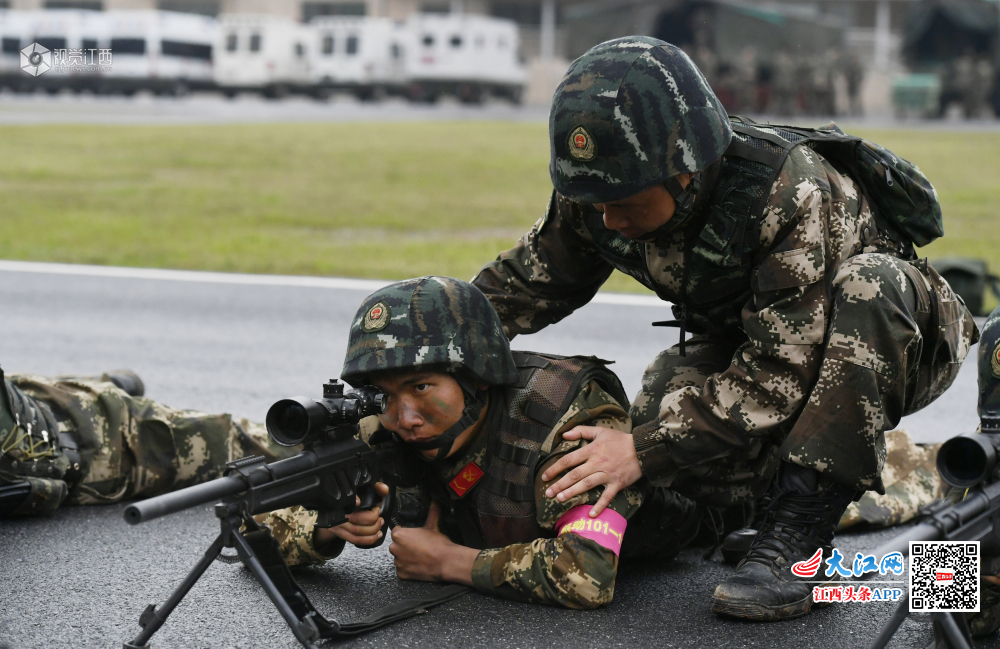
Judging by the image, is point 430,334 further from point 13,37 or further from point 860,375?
point 13,37

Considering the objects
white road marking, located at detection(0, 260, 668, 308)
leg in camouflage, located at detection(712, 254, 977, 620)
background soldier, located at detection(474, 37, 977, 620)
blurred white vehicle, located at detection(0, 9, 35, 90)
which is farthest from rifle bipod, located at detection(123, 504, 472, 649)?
blurred white vehicle, located at detection(0, 9, 35, 90)

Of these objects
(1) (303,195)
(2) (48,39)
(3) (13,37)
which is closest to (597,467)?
(1) (303,195)

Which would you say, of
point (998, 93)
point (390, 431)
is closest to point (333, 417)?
point (390, 431)

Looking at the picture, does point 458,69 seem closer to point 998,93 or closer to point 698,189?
point 998,93

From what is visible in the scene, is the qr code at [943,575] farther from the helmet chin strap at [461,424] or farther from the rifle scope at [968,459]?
the helmet chin strap at [461,424]

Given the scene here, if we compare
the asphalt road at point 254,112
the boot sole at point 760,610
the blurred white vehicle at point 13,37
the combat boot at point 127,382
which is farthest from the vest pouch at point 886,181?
the blurred white vehicle at point 13,37

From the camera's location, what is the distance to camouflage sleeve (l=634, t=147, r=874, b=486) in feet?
9.21

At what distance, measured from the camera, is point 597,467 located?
2.83 m

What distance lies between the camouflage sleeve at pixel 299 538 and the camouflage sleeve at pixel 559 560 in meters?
0.42

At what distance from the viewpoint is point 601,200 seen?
2836 millimetres

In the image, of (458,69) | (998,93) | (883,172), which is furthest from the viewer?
(458,69)

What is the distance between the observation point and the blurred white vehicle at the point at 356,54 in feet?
113

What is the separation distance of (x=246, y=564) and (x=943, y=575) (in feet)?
4.24

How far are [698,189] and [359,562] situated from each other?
1355 millimetres
